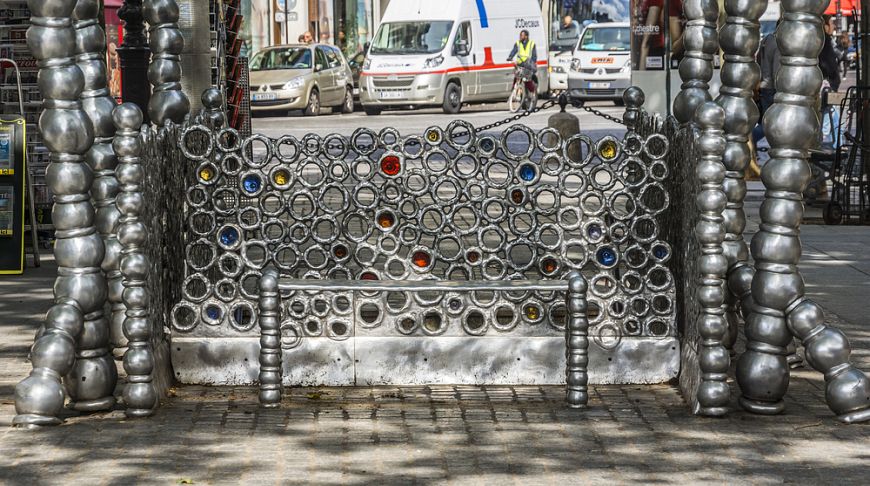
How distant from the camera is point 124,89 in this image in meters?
12.1

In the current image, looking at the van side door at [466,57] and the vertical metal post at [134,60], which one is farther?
the van side door at [466,57]

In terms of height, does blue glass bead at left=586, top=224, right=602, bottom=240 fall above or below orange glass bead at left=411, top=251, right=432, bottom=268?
above

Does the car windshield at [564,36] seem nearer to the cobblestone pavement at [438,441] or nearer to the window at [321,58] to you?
the window at [321,58]

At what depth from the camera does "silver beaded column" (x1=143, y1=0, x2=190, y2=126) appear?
24.9 feet

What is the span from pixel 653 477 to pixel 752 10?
97.9 inches

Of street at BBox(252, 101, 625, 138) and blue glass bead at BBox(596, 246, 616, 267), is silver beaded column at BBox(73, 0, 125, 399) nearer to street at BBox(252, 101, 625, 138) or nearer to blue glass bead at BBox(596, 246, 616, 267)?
blue glass bead at BBox(596, 246, 616, 267)

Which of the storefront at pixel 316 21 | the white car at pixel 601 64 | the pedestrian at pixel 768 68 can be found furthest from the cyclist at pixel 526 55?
the pedestrian at pixel 768 68

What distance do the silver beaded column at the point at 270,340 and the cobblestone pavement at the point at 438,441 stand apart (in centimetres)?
9

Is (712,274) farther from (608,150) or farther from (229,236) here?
(229,236)

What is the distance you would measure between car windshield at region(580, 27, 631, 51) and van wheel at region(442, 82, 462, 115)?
354cm

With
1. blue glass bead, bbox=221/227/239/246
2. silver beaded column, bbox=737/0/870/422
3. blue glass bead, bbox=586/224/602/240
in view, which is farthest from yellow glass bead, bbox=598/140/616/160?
blue glass bead, bbox=221/227/239/246

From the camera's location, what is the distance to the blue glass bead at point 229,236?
23.7 ft

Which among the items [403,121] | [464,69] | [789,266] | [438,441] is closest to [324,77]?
[464,69]

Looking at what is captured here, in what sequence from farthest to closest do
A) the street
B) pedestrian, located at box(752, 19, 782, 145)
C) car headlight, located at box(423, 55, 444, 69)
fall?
car headlight, located at box(423, 55, 444, 69)
the street
pedestrian, located at box(752, 19, 782, 145)
